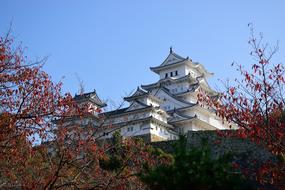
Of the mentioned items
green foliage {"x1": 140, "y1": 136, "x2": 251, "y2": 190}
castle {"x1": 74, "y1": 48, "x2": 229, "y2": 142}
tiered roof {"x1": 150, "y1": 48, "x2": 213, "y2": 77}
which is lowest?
green foliage {"x1": 140, "y1": 136, "x2": 251, "y2": 190}

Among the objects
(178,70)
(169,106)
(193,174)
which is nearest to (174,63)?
(178,70)

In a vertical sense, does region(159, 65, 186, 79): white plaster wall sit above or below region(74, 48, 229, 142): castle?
above

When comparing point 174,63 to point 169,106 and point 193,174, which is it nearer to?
point 169,106

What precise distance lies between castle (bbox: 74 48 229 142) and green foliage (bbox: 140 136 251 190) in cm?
1714

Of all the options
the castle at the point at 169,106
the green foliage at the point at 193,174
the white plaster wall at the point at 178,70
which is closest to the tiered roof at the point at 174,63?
the castle at the point at 169,106

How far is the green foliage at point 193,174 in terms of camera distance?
19.2 ft

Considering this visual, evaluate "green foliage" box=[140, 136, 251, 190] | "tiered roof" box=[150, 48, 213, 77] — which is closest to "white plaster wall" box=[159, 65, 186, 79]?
"tiered roof" box=[150, 48, 213, 77]

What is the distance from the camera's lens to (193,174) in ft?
19.2

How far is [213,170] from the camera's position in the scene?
19.6 feet

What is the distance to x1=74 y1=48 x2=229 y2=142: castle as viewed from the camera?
2956 cm

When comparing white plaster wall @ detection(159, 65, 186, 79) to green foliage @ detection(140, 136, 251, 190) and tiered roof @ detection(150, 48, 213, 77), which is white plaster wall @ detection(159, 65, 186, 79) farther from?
green foliage @ detection(140, 136, 251, 190)

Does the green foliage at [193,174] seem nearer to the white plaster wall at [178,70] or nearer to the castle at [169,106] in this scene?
the castle at [169,106]

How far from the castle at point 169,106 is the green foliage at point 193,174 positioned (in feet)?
56.2

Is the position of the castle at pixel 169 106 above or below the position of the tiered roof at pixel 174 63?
below
